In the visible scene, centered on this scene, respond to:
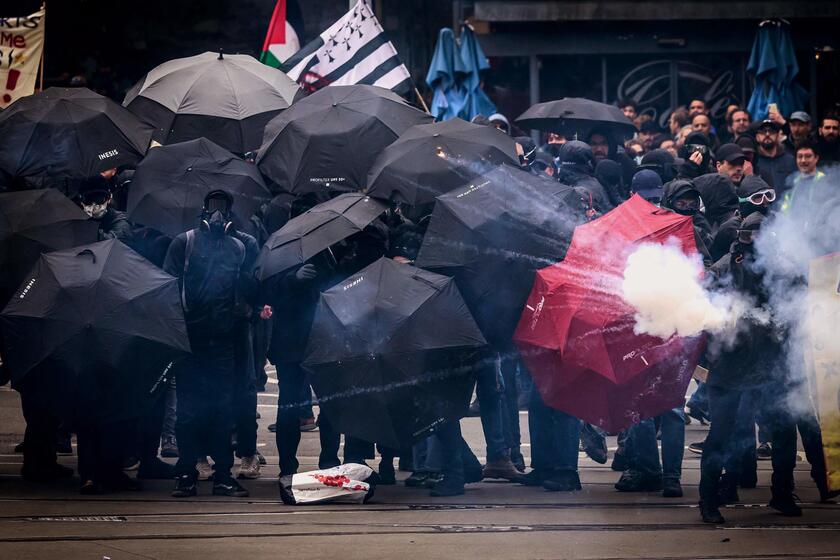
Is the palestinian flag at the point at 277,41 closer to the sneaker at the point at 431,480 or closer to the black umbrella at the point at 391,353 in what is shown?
the sneaker at the point at 431,480

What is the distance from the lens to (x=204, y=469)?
1075 centimetres

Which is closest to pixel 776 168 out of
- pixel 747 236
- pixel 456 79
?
pixel 747 236

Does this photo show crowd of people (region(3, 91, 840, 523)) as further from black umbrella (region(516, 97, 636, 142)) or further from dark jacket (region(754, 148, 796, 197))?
dark jacket (region(754, 148, 796, 197))

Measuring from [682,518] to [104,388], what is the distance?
3.67m

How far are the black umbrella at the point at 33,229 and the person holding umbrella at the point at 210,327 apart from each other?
0.93 m

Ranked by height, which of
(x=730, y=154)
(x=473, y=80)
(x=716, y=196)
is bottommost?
(x=716, y=196)

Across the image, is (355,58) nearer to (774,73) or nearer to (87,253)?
(87,253)

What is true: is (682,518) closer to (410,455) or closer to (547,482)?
(547,482)

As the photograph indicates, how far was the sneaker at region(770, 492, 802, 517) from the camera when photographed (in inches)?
367

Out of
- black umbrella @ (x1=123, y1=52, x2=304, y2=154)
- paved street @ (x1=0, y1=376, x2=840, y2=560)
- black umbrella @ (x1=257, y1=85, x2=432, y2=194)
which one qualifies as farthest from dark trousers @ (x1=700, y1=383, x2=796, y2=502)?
black umbrella @ (x1=123, y1=52, x2=304, y2=154)

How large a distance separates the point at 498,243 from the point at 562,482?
1748 mm

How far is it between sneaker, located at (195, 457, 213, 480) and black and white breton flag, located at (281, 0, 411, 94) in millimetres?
5067

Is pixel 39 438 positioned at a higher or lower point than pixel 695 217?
lower

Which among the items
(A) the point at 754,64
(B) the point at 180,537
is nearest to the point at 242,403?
(B) the point at 180,537
